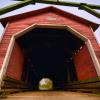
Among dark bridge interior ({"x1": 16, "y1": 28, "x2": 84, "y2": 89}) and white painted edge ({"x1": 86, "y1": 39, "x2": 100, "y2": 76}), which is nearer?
white painted edge ({"x1": 86, "y1": 39, "x2": 100, "y2": 76})

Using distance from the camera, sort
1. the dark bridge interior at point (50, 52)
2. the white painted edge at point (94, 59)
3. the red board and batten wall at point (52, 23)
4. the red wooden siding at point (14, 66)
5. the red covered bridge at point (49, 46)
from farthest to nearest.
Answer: the dark bridge interior at point (50, 52), the red board and batten wall at point (52, 23), the red wooden siding at point (14, 66), the red covered bridge at point (49, 46), the white painted edge at point (94, 59)

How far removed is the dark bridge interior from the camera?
10344 mm

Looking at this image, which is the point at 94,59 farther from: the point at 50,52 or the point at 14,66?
the point at 50,52

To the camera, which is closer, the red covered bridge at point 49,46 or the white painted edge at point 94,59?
the white painted edge at point 94,59

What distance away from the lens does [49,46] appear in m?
12.1

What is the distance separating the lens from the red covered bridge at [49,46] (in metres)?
6.82

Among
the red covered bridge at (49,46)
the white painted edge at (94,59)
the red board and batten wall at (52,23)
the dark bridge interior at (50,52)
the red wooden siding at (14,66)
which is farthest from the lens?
the dark bridge interior at (50,52)

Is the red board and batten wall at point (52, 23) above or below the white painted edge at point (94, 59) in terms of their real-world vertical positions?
above

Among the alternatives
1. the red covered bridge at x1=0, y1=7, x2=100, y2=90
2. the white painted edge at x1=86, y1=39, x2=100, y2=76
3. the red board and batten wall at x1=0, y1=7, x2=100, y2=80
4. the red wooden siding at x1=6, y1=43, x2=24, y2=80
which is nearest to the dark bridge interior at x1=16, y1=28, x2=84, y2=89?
the red covered bridge at x1=0, y1=7, x2=100, y2=90

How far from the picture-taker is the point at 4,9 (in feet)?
16.8

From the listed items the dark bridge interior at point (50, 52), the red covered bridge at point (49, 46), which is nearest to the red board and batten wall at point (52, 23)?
the red covered bridge at point (49, 46)

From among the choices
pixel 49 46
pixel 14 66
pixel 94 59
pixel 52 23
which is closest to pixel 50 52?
pixel 49 46

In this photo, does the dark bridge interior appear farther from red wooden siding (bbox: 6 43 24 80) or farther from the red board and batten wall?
red wooden siding (bbox: 6 43 24 80)

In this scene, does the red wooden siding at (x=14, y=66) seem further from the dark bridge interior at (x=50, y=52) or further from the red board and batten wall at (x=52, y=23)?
the dark bridge interior at (x=50, y=52)
